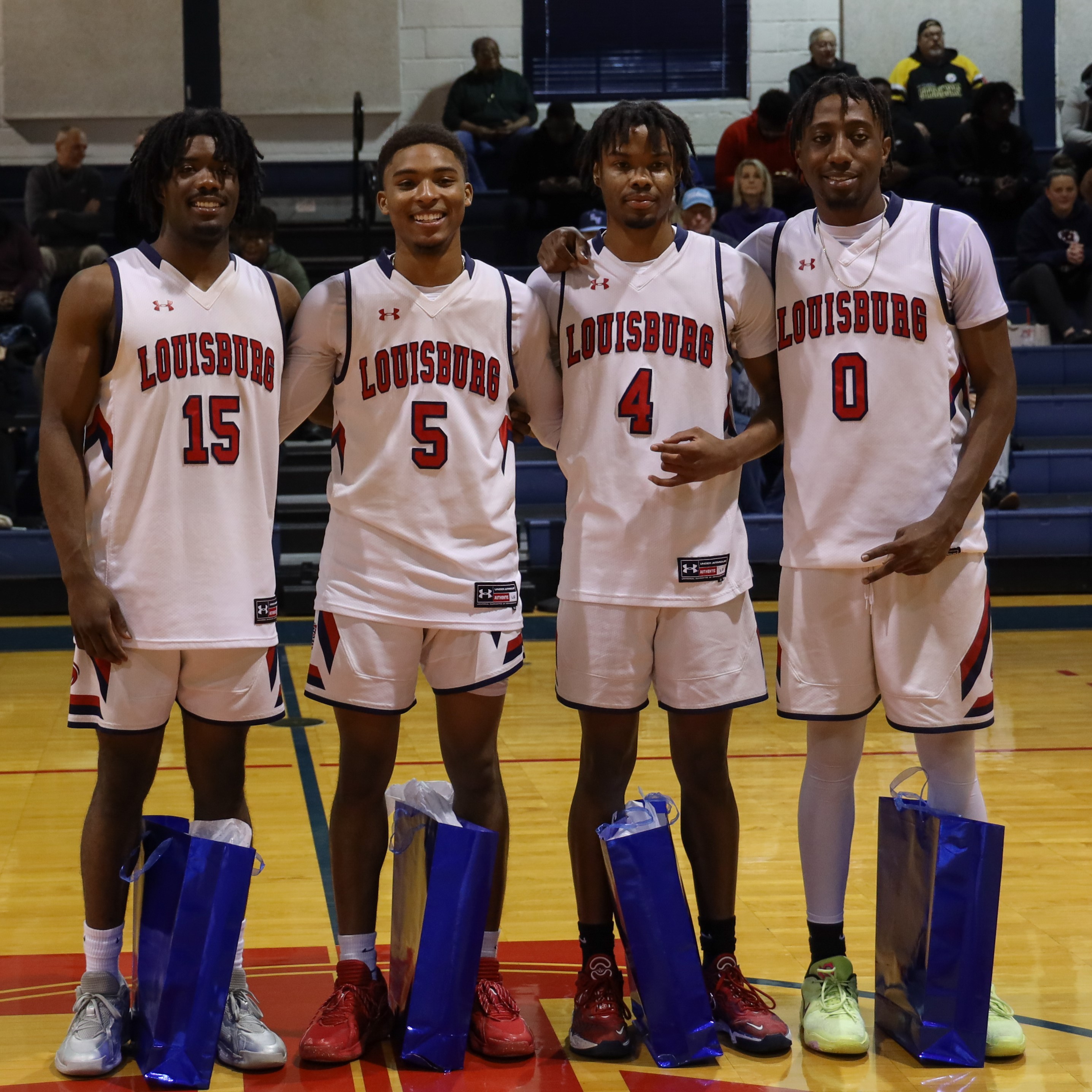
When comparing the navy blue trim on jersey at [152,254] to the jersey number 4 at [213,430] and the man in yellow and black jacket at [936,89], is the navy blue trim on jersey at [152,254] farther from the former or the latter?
the man in yellow and black jacket at [936,89]

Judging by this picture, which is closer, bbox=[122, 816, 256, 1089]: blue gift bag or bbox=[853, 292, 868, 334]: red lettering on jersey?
bbox=[122, 816, 256, 1089]: blue gift bag

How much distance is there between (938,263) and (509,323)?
2.77ft

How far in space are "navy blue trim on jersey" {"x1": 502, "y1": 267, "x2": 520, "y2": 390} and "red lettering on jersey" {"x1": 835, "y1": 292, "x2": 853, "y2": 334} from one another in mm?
638

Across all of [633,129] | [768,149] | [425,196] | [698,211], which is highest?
[768,149]

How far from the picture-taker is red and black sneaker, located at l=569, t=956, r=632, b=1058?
8.77 feet

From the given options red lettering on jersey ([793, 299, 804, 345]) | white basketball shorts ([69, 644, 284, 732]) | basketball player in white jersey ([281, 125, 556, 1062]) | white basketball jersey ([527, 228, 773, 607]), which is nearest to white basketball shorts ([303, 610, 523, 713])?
basketball player in white jersey ([281, 125, 556, 1062])

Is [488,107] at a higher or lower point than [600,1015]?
higher

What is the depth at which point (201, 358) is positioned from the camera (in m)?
2.65

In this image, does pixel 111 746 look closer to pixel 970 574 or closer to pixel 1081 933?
pixel 970 574

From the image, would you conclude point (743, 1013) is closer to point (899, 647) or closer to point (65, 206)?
point (899, 647)

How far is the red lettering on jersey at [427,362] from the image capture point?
8.91ft

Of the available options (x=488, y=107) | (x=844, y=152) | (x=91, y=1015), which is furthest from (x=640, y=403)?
(x=488, y=107)

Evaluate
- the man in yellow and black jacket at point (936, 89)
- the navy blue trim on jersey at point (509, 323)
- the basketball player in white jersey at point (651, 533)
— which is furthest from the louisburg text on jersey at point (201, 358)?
the man in yellow and black jacket at point (936, 89)

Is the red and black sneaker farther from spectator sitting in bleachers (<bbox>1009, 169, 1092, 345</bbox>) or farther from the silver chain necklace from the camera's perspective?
spectator sitting in bleachers (<bbox>1009, 169, 1092, 345</bbox>)
